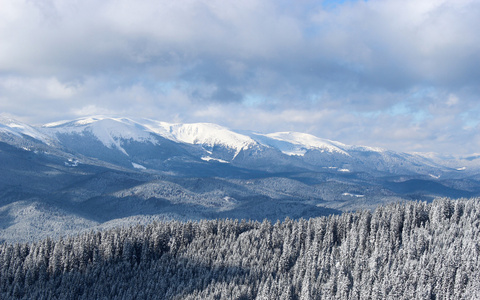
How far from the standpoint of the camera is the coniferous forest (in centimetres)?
14000

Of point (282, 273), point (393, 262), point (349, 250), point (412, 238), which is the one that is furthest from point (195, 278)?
point (412, 238)

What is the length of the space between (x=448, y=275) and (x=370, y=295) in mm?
26926

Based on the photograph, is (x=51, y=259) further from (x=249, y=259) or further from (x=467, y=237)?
(x=467, y=237)

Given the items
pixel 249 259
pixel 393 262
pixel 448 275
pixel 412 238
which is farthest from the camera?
pixel 249 259

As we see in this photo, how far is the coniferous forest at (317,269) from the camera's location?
459 ft

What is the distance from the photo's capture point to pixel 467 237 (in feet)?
518

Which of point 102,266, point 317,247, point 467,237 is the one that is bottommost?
point 102,266

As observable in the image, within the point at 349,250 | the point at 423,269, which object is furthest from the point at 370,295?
the point at 349,250

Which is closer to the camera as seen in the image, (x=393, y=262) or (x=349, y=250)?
(x=393, y=262)

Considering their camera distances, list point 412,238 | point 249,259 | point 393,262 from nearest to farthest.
→ 1. point 393,262
2. point 412,238
3. point 249,259

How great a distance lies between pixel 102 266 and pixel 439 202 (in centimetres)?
16659

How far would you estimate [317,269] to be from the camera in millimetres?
171125

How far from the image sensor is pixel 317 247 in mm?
188750

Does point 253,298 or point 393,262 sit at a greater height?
point 393,262
